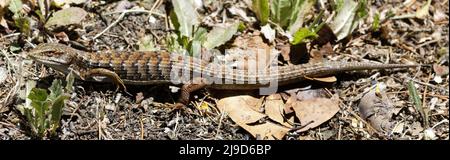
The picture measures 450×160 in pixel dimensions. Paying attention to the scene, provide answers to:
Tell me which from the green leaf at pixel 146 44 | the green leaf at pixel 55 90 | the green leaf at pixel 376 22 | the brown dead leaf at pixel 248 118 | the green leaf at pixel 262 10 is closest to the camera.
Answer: the green leaf at pixel 55 90

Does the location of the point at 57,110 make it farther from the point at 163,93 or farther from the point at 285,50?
the point at 285,50

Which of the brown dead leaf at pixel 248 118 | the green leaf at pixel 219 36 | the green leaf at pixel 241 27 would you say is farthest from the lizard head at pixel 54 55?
the green leaf at pixel 241 27

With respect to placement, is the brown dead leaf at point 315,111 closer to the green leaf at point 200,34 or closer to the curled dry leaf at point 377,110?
the curled dry leaf at point 377,110

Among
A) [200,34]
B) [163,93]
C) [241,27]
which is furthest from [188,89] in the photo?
[241,27]

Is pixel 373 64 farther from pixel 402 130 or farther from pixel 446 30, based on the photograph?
pixel 446 30

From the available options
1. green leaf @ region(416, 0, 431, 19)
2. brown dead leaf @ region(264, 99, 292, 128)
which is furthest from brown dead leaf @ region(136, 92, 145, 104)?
green leaf @ region(416, 0, 431, 19)

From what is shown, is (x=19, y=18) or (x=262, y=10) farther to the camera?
(x=262, y=10)
